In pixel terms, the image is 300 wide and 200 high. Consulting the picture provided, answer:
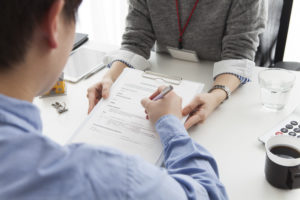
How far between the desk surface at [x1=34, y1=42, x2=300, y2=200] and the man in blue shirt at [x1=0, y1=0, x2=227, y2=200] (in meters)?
0.26

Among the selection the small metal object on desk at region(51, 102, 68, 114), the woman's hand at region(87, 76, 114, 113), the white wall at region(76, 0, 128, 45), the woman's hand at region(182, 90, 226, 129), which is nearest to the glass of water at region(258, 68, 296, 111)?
the woman's hand at region(182, 90, 226, 129)

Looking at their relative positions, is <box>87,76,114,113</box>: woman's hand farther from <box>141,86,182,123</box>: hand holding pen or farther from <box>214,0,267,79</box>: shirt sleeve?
<box>214,0,267,79</box>: shirt sleeve

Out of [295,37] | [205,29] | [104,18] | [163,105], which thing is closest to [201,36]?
[205,29]

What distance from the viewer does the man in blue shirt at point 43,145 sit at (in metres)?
0.41

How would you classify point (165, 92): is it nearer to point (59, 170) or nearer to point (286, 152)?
point (286, 152)

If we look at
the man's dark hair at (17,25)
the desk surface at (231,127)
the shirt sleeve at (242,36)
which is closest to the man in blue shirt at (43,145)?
the man's dark hair at (17,25)

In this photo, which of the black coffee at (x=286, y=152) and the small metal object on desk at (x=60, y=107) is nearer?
the black coffee at (x=286, y=152)

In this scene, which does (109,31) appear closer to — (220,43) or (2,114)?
(220,43)

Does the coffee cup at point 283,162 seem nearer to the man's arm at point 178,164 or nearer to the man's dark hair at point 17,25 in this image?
the man's arm at point 178,164

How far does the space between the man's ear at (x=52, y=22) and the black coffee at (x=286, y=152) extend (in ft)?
1.76

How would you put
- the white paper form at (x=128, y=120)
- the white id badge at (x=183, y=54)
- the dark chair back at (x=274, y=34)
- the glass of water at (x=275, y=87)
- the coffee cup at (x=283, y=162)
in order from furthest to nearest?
the dark chair back at (x=274, y=34), the white id badge at (x=183, y=54), the glass of water at (x=275, y=87), the white paper form at (x=128, y=120), the coffee cup at (x=283, y=162)

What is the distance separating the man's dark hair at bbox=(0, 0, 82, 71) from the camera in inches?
16.3

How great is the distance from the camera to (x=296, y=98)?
1.00 metres

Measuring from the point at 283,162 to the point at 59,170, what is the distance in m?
0.48
